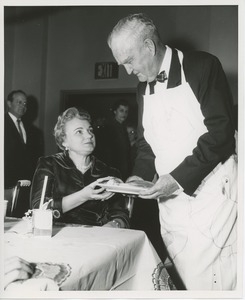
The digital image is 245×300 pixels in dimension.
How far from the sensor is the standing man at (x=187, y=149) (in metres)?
1.47

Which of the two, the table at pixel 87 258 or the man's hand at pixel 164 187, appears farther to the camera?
the man's hand at pixel 164 187

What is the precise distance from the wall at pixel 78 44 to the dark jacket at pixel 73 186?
0.07 meters

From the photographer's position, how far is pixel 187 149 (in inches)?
58.5

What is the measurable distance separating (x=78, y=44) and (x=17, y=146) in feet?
1.59

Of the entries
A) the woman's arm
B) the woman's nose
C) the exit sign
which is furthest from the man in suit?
the woman's nose

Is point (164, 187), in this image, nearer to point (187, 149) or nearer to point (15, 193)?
point (187, 149)

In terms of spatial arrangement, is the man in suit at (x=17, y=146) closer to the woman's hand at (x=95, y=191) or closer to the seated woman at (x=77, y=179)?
the seated woman at (x=77, y=179)

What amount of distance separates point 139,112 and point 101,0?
492 millimetres

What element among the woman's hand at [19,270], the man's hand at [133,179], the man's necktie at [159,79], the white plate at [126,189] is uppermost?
the man's necktie at [159,79]

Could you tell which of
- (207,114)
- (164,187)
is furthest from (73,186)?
(207,114)

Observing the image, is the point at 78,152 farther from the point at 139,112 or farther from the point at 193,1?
the point at 193,1

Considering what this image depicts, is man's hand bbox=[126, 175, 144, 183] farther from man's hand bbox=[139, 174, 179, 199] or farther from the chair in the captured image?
the chair

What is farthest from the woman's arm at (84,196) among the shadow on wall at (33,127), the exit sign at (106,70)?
the exit sign at (106,70)

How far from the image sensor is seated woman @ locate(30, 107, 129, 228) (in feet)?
5.00
